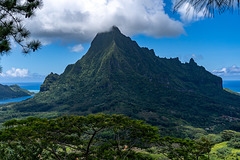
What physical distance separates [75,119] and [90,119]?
135 cm

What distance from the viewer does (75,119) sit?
13.6 meters

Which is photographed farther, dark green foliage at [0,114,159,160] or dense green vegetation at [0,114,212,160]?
dense green vegetation at [0,114,212,160]

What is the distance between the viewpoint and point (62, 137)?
13859 mm

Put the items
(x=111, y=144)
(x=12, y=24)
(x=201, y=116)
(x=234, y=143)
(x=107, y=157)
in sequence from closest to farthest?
(x=12, y=24) < (x=107, y=157) < (x=111, y=144) < (x=234, y=143) < (x=201, y=116)

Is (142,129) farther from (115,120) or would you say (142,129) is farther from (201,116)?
(201,116)

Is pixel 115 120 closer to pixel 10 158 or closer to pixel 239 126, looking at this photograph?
pixel 10 158

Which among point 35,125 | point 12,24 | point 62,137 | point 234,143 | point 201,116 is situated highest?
point 12,24

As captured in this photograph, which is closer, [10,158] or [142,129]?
[10,158]

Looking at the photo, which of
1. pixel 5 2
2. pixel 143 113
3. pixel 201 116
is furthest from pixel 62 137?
pixel 201 116

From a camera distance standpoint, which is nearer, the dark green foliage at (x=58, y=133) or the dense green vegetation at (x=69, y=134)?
the dark green foliage at (x=58, y=133)

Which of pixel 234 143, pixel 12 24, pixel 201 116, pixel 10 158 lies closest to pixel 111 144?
pixel 10 158

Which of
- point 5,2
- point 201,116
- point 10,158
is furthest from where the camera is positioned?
point 201,116

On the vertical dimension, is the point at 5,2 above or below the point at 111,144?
above

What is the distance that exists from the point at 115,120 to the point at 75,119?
136 inches
